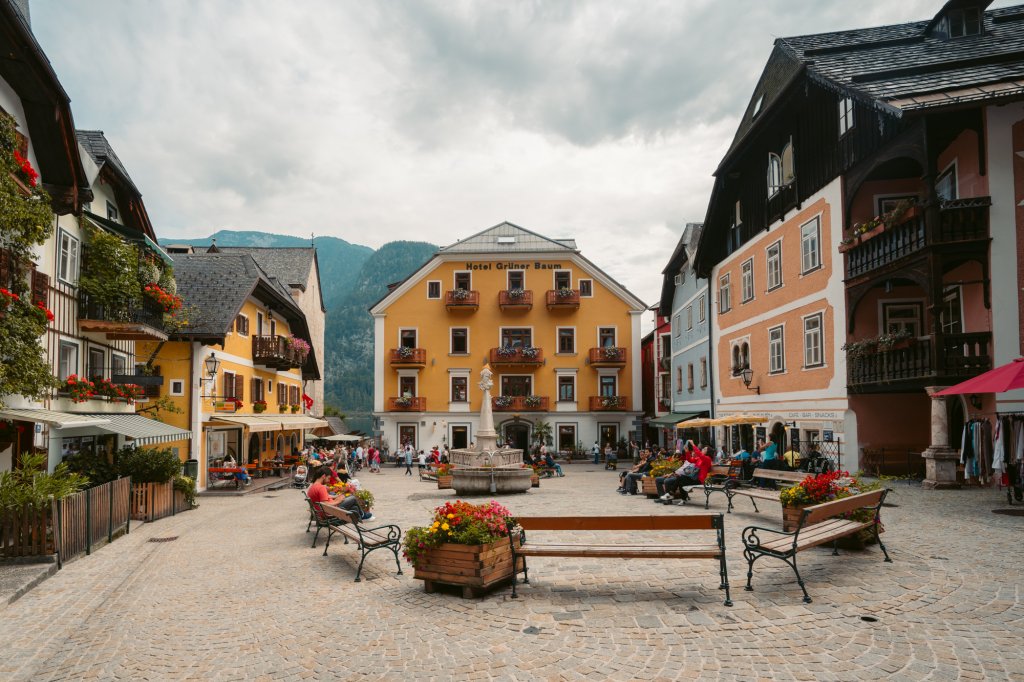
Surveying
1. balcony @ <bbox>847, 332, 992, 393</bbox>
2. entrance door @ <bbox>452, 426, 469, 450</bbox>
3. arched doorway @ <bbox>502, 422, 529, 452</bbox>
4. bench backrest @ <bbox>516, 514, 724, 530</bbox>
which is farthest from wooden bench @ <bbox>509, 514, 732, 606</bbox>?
arched doorway @ <bbox>502, 422, 529, 452</bbox>

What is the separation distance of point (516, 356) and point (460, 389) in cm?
409

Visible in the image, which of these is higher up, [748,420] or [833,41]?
[833,41]

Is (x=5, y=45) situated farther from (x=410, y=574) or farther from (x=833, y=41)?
(x=833, y=41)

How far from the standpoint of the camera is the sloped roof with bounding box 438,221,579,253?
43469 mm

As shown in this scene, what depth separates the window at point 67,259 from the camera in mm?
16064

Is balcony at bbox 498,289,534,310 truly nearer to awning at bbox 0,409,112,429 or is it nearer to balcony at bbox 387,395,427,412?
balcony at bbox 387,395,427,412

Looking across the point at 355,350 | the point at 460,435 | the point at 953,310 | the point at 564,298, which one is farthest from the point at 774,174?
the point at 355,350

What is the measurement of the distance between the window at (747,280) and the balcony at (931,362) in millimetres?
9663

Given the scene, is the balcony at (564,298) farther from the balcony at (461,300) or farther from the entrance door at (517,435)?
the entrance door at (517,435)

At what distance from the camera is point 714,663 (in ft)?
19.0

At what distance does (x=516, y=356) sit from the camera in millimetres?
42031

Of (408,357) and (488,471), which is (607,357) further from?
(488,471)

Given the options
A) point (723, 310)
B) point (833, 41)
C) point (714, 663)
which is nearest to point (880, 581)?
point (714, 663)

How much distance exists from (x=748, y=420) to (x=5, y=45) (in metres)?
22.9
